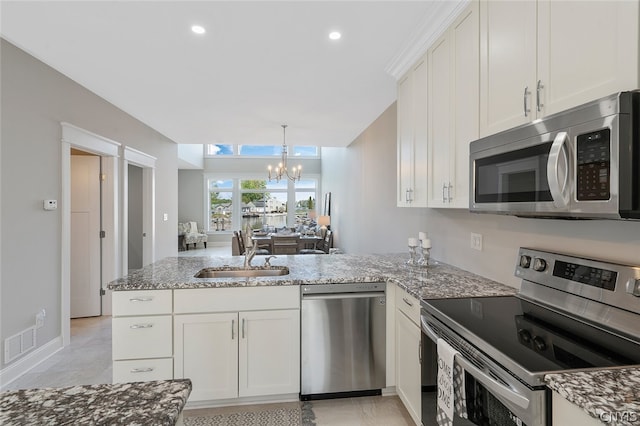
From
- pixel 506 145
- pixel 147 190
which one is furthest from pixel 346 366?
pixel 147 190

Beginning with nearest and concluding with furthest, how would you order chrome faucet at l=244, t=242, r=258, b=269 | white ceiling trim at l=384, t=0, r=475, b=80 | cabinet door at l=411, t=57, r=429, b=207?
white ceiling trim at l=384, t=0, r=475, b=80 → cabinet door at l=411, t=57, r=429, b=207 → chrome faucet at l=244, t=242, r=258, b=269

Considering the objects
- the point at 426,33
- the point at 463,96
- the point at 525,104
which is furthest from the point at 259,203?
the point at 525,104

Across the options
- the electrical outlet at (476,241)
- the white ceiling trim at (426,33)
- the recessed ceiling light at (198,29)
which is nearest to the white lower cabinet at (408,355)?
the electrical outlet at (476,241)

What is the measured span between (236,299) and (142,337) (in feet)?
2.07

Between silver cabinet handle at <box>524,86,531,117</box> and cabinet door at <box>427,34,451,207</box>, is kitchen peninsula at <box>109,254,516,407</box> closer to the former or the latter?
cabinet door at <box>427,34,451,207</box>

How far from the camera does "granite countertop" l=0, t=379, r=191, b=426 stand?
683mm

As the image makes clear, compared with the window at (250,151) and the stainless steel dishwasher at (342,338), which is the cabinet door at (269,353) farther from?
the window at (250,151)

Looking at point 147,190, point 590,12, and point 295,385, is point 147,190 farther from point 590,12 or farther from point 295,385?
point 590,12

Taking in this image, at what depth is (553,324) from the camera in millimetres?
1310

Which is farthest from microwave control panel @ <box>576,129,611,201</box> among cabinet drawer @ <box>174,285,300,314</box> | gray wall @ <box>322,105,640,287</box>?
cabinet drawer @ <box>174,285,300,314</box>

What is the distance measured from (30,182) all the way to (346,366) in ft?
10.2

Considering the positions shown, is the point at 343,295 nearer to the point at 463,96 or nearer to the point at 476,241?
the point at 476,241

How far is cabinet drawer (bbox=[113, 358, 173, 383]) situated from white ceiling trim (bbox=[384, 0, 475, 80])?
9.11 ft

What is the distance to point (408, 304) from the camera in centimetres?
195
